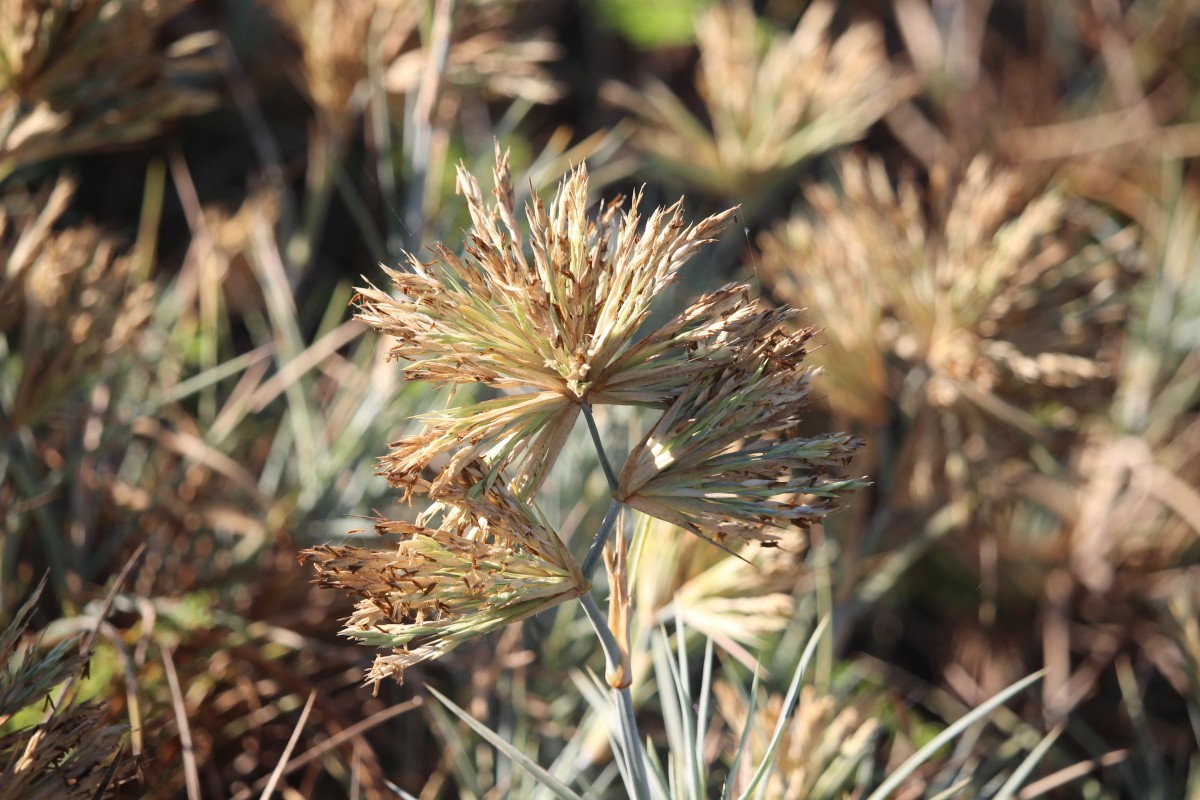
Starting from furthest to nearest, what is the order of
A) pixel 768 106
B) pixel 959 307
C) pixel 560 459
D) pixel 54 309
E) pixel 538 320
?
1. pixel 768 106
2. pixel 560 459
3. pixel 959 307
4. pixel 54 309
5. pixel 538 320

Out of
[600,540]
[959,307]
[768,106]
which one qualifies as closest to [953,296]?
[959,307]

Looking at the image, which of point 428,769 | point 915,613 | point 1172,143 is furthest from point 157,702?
point 1172,143

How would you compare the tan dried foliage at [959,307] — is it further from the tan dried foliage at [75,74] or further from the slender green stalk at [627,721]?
the tan dried foliage at [75,74]

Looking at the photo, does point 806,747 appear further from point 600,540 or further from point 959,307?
point 959,307

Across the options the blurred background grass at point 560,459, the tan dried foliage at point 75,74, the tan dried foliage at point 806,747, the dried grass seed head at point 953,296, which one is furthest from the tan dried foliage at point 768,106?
the tan dried foliage at point 806,747

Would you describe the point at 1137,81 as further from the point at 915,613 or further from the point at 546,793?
the point at 546,793

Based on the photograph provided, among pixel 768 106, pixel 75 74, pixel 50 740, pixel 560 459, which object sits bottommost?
pixel 560 459
